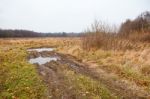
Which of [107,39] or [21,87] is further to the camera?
[107,39]

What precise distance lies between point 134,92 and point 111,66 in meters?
7.14

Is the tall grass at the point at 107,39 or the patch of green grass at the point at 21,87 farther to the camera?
the tall grass at the point at 107,39

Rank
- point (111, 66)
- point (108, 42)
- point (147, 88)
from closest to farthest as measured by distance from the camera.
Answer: point (147, 88) → point (111, 66) → point (108, 42)

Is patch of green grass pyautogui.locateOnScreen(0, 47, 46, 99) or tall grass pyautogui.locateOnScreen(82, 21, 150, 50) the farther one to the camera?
tall grass pyautogui.locateOnScreen(82, 21, 150, 50)

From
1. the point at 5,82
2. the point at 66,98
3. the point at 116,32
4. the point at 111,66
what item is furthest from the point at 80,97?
the point at 116,32

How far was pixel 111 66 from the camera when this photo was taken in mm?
19469

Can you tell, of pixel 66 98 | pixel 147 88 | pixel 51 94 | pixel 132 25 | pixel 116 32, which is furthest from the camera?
pixel 132 25

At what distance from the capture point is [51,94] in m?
11.8

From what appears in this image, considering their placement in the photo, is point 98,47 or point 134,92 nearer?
point 134,92

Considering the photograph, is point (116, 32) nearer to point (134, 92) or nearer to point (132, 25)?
point (132, 25)

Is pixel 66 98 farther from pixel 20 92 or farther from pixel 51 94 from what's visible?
pixel 20 92

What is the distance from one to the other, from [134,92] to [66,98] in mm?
3139

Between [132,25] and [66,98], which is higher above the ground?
[132,25]

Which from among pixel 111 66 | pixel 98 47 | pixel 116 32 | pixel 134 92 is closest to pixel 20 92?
pixel 134 92
